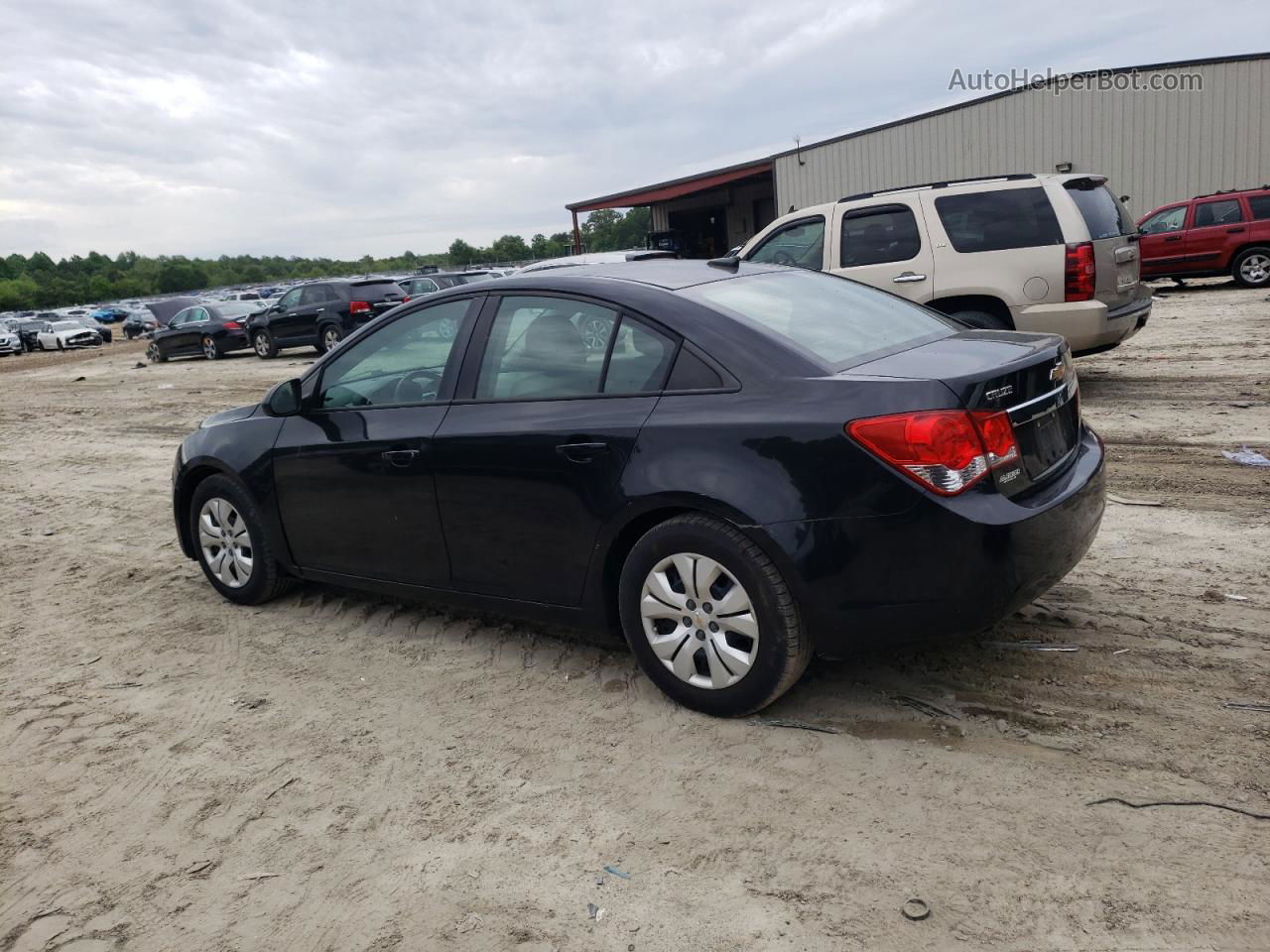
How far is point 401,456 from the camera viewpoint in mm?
4406

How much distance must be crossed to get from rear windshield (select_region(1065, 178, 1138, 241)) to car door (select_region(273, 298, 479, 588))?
6263mm

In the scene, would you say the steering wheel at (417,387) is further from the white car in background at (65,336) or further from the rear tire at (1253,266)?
the white car in background at (65,336)

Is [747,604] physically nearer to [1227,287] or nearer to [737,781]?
[737,781]

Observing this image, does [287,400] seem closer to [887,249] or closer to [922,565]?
[922,565]

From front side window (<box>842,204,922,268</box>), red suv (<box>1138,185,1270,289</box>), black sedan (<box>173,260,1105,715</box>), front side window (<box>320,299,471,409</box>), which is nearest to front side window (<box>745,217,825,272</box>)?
front side window (<box>842,204,922,268</box>)

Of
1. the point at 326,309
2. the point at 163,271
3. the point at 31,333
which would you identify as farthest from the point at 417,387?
the point at 163,271

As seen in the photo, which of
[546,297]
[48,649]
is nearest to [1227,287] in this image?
[546,297]

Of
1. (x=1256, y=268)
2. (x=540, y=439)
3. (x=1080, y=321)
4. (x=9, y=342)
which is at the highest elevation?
(x=9, y=342)

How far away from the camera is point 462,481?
420 cm

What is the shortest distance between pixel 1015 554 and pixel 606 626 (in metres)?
1.52

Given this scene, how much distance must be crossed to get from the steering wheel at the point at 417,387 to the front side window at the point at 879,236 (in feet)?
19.1

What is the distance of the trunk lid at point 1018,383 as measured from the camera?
10.9 ft

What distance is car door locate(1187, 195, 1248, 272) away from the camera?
58.0 ft

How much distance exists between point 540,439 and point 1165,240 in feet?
59.6
